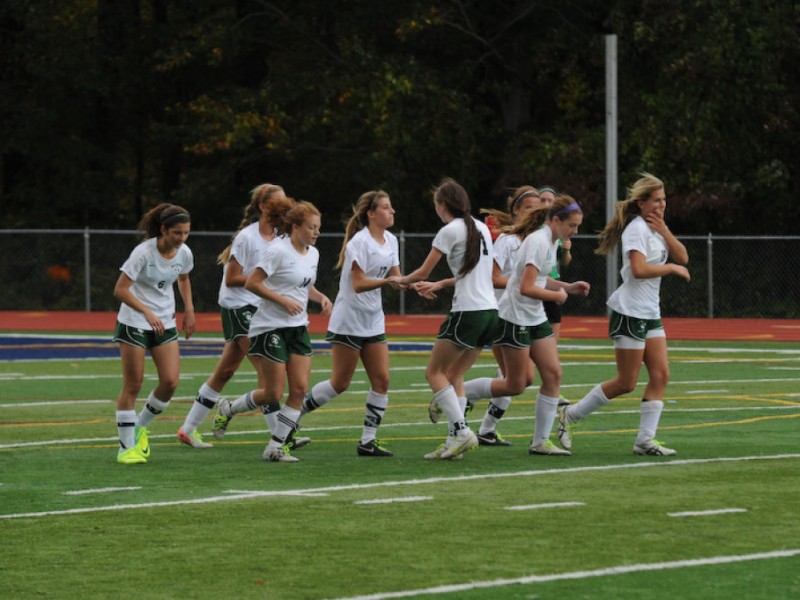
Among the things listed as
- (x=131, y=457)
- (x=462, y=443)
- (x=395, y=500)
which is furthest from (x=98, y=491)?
(x=462, y=443)

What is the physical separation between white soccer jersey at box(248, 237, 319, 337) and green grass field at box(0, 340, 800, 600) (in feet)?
3.28

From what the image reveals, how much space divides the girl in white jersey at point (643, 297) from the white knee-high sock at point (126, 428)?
136 inches

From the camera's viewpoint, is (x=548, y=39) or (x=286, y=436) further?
(x=548, y=39)

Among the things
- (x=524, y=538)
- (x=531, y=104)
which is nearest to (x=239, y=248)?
(x=524, y=538)

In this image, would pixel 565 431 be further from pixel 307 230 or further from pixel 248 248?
pixel 248 248

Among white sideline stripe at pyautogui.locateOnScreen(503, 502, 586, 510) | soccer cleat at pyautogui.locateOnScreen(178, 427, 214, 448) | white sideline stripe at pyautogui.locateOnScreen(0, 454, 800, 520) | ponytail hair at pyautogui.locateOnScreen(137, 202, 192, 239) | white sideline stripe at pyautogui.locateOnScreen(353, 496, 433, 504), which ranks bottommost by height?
soccer cleat at pyautogui.locateOnScreen(178, 427, 214, 448)

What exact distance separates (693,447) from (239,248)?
383 cm

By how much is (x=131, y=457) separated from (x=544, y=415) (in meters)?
2.92

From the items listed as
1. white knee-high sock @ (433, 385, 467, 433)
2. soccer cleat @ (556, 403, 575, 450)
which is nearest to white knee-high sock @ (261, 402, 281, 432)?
white knee-high sock @ (433, 385, 467, 433)

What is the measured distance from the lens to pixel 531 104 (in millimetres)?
42531

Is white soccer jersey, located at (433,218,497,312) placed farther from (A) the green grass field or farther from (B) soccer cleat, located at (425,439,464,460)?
(A) the green grass field

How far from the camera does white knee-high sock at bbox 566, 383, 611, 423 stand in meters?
12.7

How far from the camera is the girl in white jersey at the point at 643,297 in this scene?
40.1 ft

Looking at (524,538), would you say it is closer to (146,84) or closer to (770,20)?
(770,20)
